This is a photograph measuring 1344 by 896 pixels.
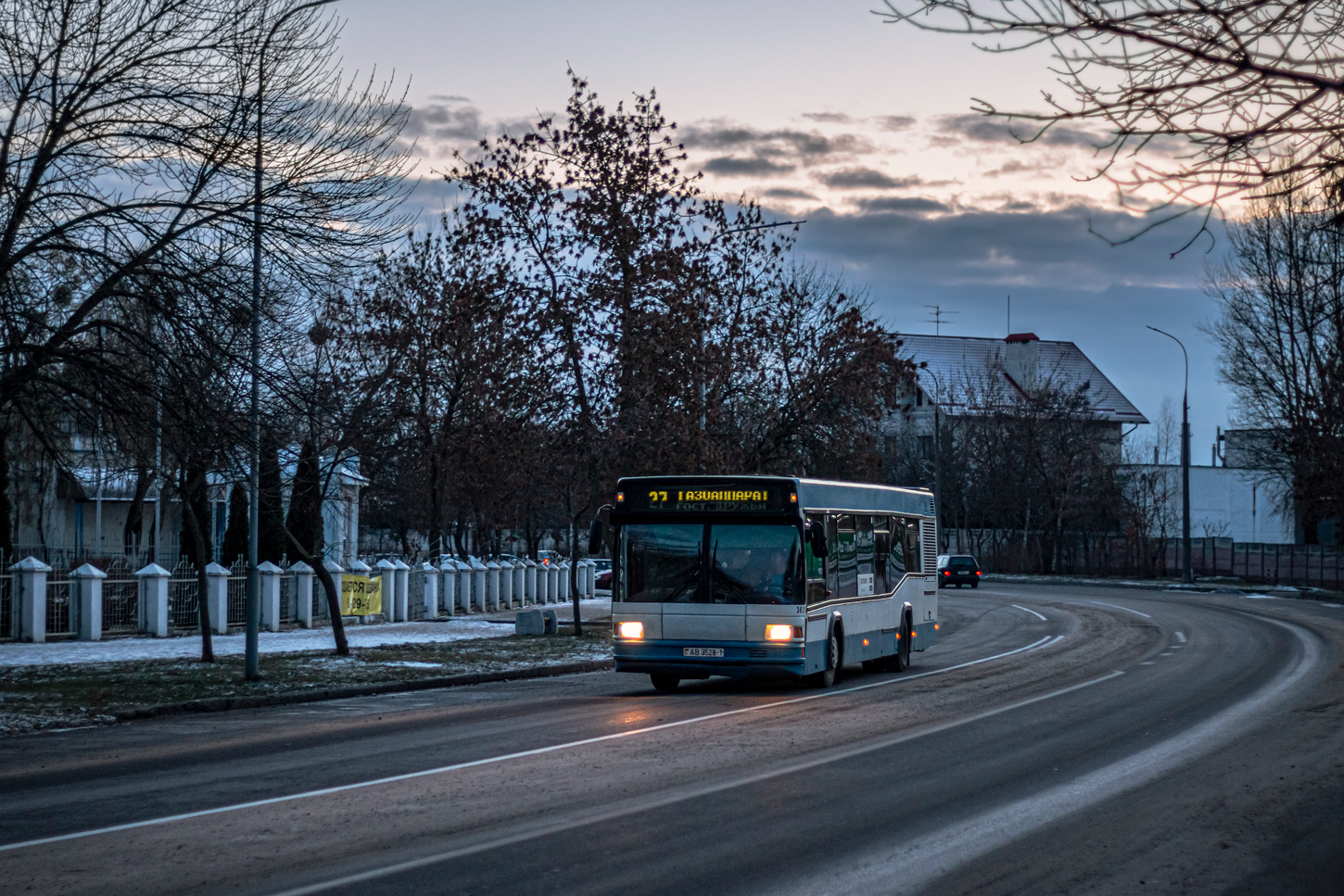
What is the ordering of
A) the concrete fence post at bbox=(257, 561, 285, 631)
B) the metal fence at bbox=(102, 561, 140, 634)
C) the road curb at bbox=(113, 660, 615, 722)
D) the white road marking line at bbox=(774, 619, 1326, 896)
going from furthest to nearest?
the concrete fence post at bbox=(257, 561, 285, 631) < the metal fence at bbox=(102, 561, 140, 634) < the road curb at bbox=(113, 660, 615, 722) < the white road marking line at bbox=(774, 619, 1326, 896)

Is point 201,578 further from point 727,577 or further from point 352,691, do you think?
point 727,577

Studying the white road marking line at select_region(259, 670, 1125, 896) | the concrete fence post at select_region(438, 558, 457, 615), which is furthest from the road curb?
the concrete fence post at select_region(438, 558, 457, 615)

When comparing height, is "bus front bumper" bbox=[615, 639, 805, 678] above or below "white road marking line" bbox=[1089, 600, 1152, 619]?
above

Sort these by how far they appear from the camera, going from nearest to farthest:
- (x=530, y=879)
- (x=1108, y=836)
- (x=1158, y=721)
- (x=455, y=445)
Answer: (x=530, y=879), (x=1108, y=836), (x=1158, y=721), (x=455, y=445)

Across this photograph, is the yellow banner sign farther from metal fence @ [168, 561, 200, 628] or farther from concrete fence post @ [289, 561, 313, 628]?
metal fence @ [168, 561, 200, 628]

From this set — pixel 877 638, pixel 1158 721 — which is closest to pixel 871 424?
pixel 877 638

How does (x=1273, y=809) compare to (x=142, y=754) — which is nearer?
(x=1273, y=809)

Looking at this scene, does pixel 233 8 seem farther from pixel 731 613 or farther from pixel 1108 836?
pixel 1108 836

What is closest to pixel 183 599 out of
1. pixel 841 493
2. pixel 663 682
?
pixel 663 682

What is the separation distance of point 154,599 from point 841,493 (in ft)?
46.9

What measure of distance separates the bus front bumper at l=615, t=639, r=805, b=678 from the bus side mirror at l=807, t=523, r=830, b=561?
1255 millimetres

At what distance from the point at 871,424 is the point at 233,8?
849 inches

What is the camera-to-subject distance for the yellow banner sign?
112 feet

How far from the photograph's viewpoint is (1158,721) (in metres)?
15.5
